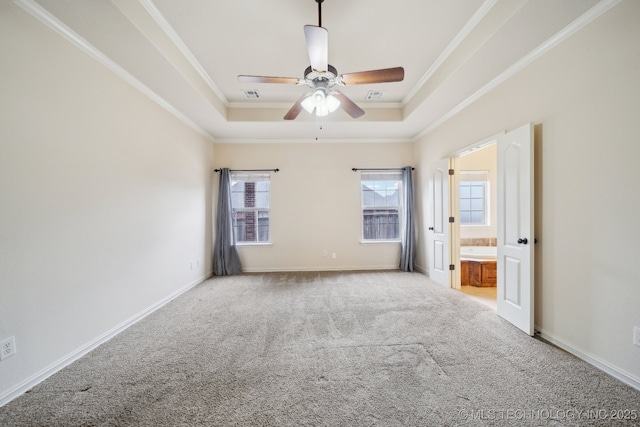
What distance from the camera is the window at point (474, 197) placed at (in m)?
5.25

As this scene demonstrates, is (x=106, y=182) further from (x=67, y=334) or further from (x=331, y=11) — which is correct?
(x=331, y=11)

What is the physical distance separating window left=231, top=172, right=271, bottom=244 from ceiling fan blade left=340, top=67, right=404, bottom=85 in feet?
10.1

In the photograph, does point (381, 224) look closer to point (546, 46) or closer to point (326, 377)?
point (546, 46)

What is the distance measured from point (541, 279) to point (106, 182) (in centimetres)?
420

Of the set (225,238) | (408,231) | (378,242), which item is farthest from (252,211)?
(408,231)

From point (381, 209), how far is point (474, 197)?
225 cm

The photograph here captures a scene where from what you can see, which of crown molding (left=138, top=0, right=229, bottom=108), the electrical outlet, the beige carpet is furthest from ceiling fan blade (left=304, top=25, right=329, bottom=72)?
the electrical outlet

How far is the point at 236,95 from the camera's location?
3521 millimetres

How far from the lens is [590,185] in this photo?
181cm

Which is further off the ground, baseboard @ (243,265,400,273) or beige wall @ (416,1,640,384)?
beige wall @ (416,1,640,384)

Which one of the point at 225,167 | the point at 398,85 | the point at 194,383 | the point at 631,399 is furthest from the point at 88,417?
the point at 398,85

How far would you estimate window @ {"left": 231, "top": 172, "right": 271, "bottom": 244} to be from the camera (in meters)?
4.80

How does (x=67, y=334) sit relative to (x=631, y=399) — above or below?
above

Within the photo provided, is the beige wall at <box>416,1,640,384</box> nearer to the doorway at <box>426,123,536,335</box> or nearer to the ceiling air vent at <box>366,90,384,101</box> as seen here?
the doorway at <box>426,123,536,335</box>
